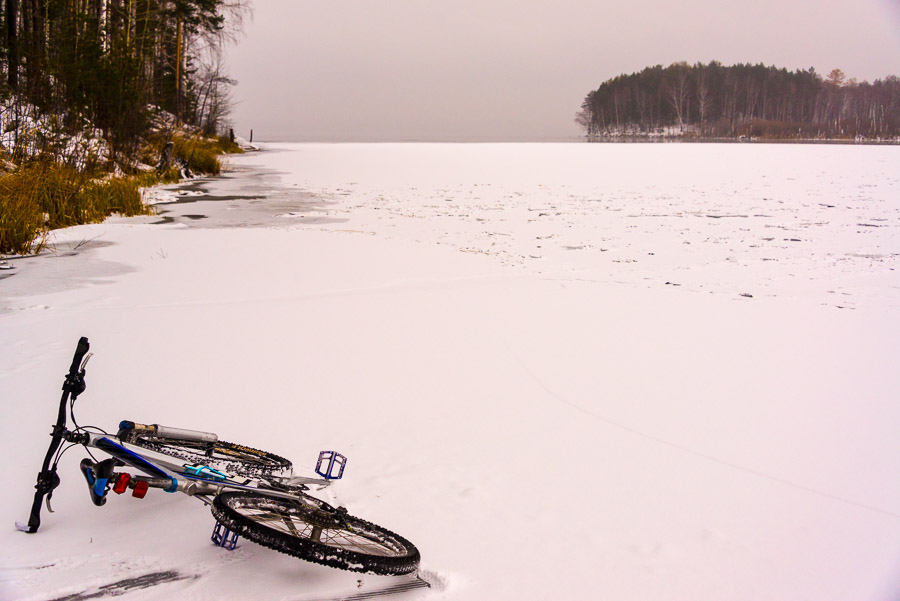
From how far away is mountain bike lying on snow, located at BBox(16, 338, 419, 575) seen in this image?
1.53 metres

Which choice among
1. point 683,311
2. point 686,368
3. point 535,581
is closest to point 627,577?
point 535,581

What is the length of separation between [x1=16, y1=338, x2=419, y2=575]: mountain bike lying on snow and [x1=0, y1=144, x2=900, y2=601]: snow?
0.10m

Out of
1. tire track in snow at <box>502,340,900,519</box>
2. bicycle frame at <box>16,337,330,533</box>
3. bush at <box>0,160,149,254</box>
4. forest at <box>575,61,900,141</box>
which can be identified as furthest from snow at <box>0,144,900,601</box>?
forest at <box>575,61,900,141</box>

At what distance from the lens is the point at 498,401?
9.70ft

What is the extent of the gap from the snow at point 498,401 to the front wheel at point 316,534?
94 mm

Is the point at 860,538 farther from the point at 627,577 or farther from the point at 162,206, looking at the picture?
the point at 162,206

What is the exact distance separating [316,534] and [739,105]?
270 ft

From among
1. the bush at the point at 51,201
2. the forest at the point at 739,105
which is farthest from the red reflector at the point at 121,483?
the forest at the point at 739,105

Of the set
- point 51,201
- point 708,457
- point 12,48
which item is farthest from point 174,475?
point 12,48

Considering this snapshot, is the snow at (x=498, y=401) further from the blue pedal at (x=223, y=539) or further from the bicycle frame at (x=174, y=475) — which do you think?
the bicycle frame at (x=174, y=475)

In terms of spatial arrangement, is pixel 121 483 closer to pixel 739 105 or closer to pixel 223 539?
pixel 223 539

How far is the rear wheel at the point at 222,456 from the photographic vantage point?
1.88 metres

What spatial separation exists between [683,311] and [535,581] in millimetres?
3157

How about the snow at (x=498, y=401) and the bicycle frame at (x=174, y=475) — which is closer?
the bicycle frame at (x=174, y=475)
